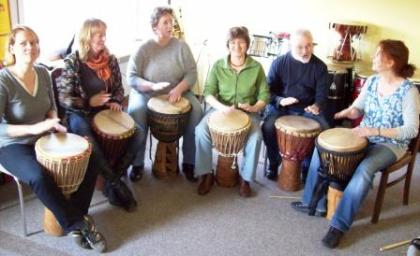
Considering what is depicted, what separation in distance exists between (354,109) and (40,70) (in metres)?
2.08

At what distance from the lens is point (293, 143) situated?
10.3ft

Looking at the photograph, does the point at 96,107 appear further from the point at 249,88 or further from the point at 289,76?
the point at 289,76

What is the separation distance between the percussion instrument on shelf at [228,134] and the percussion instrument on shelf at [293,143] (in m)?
0.27

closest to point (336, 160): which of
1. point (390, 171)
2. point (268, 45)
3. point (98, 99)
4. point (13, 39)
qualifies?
point (390, 171)

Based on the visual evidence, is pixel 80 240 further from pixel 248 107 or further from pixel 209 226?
pixel 248 107

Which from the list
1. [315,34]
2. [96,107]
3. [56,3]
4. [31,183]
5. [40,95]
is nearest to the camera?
[31,183]

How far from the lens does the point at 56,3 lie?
3.95 m

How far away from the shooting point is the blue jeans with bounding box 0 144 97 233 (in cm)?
235

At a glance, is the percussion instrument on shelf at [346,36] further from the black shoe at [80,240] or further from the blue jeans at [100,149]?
the black shoe at [80,240]

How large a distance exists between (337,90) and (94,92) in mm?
2436

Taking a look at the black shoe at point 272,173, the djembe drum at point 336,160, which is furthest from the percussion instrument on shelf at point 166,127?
the djembe drum at point 336,160

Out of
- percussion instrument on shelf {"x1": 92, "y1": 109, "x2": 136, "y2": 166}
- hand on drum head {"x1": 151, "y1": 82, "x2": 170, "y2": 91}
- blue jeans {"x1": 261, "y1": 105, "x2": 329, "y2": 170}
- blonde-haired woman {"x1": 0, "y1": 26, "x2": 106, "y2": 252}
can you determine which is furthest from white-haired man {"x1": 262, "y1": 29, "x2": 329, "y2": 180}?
blonde-haired woman {"x1": 0, "y1": 26, "x2": 106, "y2": 252}

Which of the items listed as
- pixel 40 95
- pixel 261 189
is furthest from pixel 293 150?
pixel 40 95

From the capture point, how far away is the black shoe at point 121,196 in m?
2.91
